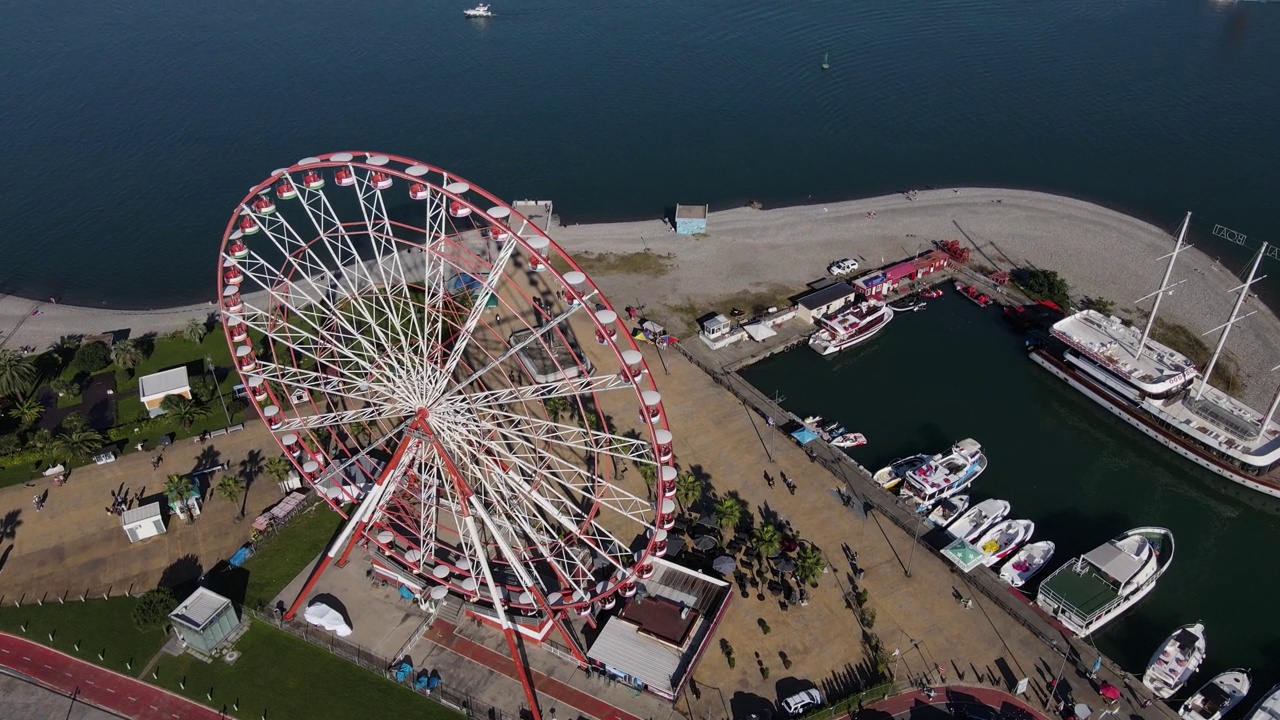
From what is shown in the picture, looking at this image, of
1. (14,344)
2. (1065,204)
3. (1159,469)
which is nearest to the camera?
(1159,469)

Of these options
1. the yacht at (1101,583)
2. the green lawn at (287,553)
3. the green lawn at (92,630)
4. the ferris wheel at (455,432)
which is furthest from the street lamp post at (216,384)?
the yacht at (1101,583)

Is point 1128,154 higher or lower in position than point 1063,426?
higher

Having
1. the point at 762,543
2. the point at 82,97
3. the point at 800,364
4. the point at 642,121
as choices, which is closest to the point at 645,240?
the point at 800,364

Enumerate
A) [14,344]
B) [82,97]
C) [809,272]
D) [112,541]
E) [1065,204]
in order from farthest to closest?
[82,97] < [1065,204] < [809,272] < [14,344] < [112,541]

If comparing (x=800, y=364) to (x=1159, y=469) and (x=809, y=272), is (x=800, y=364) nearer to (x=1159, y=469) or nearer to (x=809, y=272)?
(x=809, y=272)

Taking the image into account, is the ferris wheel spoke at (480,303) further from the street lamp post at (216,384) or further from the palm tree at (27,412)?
the palm tree at (27,412)

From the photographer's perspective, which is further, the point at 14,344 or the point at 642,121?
the point at 642,121

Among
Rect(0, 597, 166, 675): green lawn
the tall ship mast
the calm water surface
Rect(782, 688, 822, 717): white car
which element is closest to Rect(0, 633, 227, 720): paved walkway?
Rect(0, 597, 166, 675): green lawn
